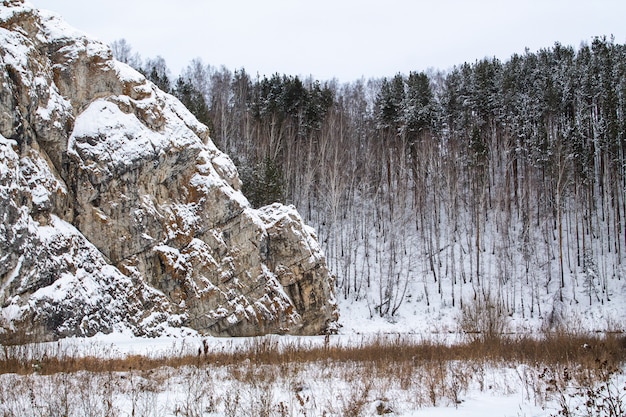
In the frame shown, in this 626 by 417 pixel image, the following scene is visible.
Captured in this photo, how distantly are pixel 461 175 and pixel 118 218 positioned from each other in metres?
36.2

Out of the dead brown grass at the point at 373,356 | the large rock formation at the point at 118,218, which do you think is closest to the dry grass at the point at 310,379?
the dead brown grass at the point at 373,356

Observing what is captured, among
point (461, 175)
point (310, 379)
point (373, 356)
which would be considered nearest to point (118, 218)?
point (373, 356)

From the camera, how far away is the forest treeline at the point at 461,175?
35.8 m

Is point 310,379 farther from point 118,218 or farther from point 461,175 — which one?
point 461,175

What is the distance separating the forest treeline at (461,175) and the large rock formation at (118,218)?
11564 mm

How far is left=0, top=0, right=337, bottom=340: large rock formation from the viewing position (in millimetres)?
16875

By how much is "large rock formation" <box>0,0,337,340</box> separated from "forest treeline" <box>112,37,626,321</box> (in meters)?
11.6

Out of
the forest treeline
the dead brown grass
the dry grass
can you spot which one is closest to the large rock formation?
the dead brown grass

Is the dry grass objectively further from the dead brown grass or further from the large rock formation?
the large rock formation

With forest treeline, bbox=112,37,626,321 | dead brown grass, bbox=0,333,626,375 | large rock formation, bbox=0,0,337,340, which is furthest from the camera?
forest treeline, bbox=112,37,626,321

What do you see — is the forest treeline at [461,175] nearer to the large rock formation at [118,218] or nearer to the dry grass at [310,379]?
the large rock formation at [118,218]

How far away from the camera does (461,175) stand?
47594 mm

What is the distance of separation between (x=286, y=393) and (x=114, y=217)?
46.2ft

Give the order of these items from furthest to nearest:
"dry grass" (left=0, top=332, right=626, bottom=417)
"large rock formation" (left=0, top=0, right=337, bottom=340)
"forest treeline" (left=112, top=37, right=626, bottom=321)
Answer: "forest treeline" (left=112, top=37, right=626, bottom=321) < "large rock formation" (left=0, top=0, right=337, bottom=340) < "dry grass" (left=0, top=332, right=626, bottom=417)
